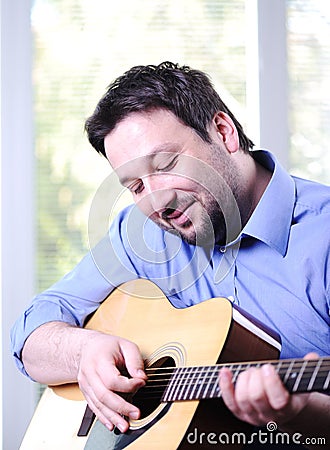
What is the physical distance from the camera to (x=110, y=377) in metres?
1.21

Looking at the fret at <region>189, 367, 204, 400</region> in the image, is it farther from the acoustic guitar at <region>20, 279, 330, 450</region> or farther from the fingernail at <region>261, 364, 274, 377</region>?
the fingernail at <region>261, 364, 274, 377</region>

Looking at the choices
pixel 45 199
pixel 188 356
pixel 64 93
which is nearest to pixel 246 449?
pixel 188 356

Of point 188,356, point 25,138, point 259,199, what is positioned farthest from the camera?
point 25,138

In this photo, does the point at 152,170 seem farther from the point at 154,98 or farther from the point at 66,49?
the point at 66,49

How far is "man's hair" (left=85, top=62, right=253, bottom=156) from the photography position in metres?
1.41

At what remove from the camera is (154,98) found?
1.41 m

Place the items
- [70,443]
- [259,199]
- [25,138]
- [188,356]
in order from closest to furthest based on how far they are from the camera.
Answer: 1. [188,356]
2. [70,443]
3. [259,199]
4. [25,138]

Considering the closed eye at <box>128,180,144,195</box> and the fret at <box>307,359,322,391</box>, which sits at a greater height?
the fret at <box>307,359,322,391</box>

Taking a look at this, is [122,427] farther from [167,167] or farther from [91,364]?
[167,167]

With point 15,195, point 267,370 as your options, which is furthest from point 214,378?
point 15,195

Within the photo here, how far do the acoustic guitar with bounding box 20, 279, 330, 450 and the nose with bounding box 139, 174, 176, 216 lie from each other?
152 mm

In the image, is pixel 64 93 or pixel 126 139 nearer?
pixel 126 139

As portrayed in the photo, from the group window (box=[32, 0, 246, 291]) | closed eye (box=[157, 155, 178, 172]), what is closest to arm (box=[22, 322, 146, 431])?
closed eye (box=[157, 155, 178, 172])

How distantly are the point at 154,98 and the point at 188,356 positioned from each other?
1.75 feet
